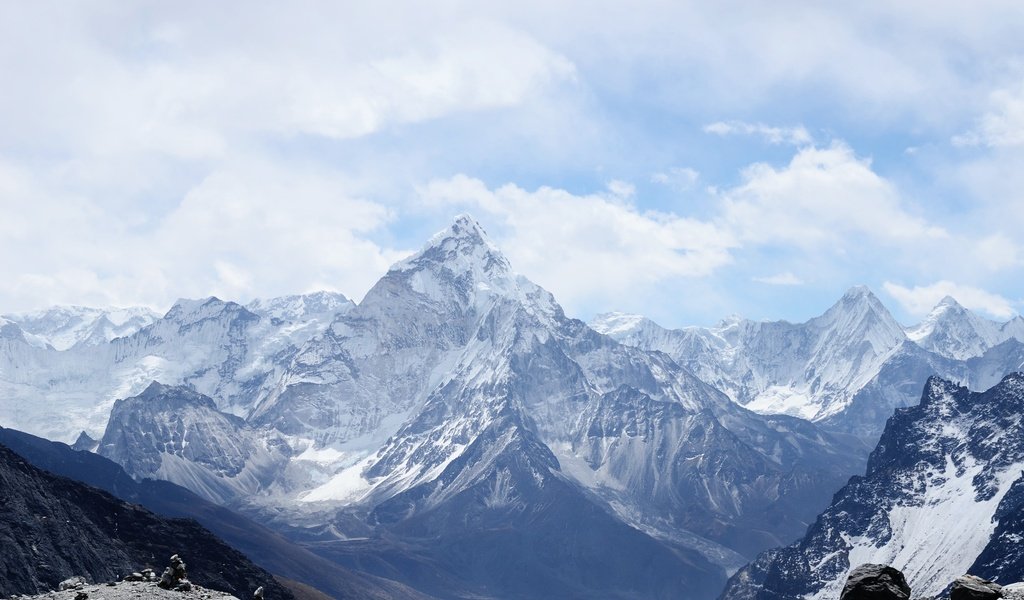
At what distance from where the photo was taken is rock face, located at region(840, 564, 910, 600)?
59.6m

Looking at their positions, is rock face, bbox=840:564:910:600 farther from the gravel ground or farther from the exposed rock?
the gravel ground

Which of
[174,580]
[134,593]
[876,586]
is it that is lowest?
[134,593]

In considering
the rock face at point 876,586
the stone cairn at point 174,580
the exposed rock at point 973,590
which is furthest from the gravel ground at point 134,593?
the exposed rock at point 973,590

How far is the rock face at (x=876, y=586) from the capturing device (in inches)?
2346

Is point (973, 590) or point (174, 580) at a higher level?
point (973, 590)

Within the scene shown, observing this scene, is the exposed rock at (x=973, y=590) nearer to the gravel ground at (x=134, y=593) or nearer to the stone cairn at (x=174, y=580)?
the gravel ground at (x=134, y=593)

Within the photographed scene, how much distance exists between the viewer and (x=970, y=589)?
192 ft

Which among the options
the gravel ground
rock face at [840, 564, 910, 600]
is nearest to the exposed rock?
rock face at [840, 564, 910, 600]

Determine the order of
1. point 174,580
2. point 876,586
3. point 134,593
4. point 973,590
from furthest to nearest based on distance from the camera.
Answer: point 174,580, point 134,593, point 876,586, point 973,590

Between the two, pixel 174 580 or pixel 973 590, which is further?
pixel 174 580

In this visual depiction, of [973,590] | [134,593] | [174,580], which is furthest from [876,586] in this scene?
[174,580]

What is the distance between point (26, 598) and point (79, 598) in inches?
401

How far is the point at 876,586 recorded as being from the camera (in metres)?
59.7

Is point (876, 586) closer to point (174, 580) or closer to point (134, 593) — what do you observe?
point (134, 593)
